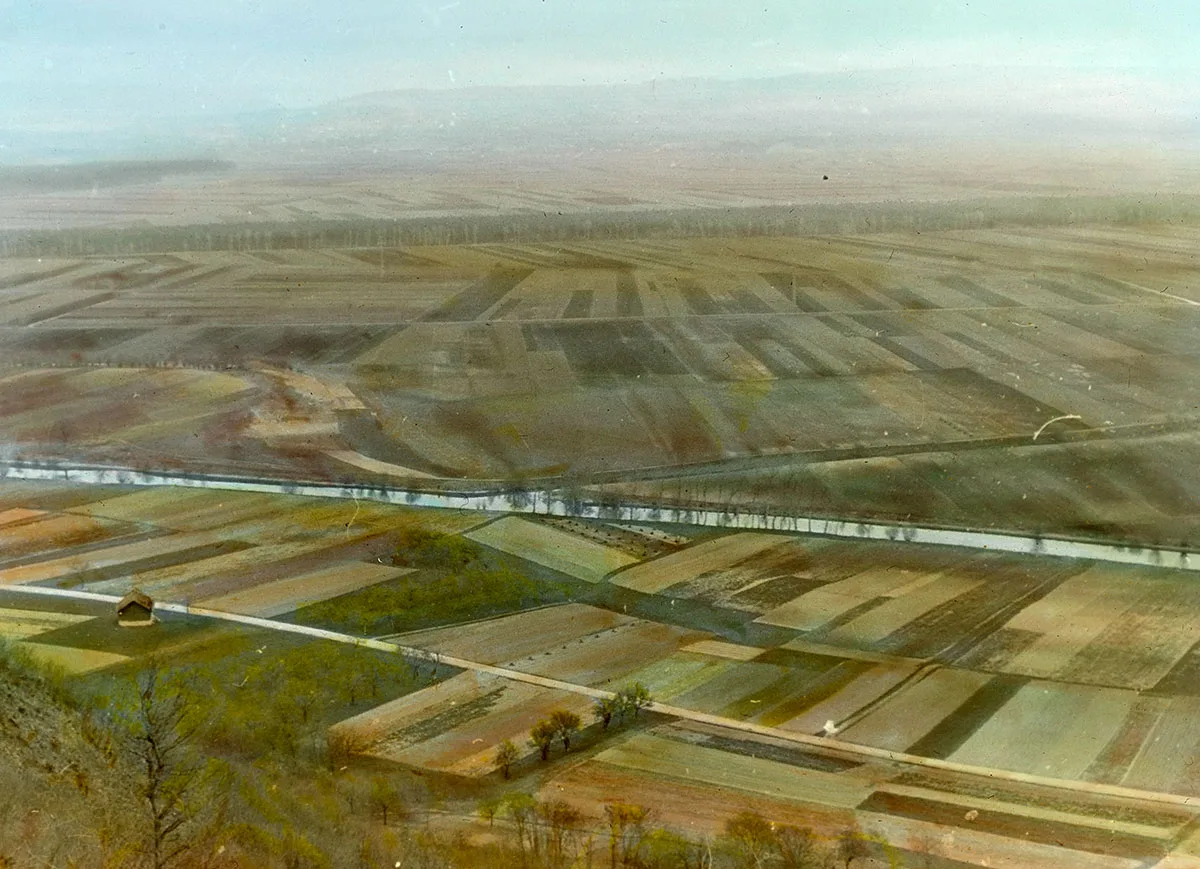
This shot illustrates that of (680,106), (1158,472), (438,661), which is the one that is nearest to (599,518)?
(438,661)

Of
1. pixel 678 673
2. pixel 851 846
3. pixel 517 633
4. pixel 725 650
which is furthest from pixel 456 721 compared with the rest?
pixel 851 846

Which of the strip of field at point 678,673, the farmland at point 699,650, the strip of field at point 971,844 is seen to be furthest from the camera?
the strip of field at point 678,673

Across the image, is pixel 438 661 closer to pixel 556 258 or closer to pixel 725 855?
pixel 725 855

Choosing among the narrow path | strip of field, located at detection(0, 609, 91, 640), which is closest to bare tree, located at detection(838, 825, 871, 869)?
the narrow path

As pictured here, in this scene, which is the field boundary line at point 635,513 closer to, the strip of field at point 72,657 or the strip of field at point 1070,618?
the strip of field at point 1070,618

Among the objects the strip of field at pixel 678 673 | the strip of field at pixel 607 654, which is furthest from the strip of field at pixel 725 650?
the strip of field at pixel 607 654

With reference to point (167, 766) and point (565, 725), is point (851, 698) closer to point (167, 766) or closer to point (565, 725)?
point (565, 725)
